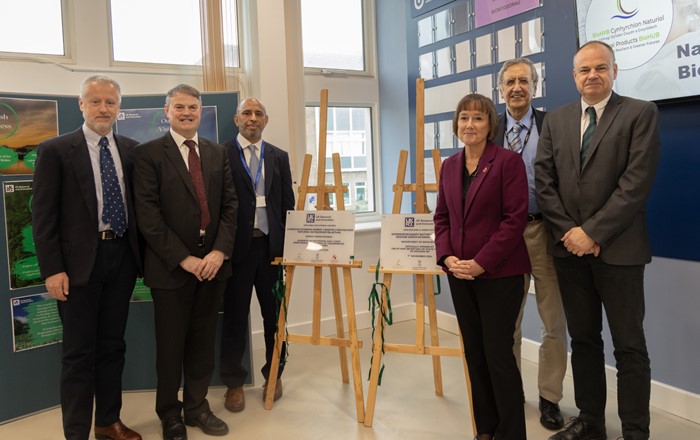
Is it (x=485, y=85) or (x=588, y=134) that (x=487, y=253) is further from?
(x=485, y=85)

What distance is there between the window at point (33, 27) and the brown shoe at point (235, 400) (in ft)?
8.39

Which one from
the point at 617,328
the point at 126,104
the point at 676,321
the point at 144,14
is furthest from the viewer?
the point at 144,14

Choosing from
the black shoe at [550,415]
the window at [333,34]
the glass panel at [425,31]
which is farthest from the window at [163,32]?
the black shoe at [550,415]

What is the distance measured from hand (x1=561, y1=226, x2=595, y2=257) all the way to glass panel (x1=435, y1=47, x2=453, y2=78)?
2.21m

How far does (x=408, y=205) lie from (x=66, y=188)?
9.80ft

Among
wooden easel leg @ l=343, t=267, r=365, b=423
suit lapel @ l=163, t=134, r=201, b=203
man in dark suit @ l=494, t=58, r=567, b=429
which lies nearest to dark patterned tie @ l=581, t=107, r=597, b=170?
man in dark suit @ l=494, t=58, r=567, b=429

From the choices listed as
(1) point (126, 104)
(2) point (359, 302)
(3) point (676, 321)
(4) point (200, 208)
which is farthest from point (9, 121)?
(3) point (676, 321)

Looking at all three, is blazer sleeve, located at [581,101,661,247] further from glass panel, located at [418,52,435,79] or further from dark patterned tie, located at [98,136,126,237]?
glass panel, located at [418,52,435,79]

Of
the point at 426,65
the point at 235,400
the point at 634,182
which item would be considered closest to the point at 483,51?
the point at 426,65

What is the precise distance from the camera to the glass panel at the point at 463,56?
4.12m

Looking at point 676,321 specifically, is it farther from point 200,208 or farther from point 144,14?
point 144,14

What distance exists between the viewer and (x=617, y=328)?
7.97 ft

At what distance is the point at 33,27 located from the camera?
12.3 ft

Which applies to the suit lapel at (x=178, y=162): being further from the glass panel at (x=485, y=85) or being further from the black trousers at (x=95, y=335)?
the glass panel at (x=485, y=85)
